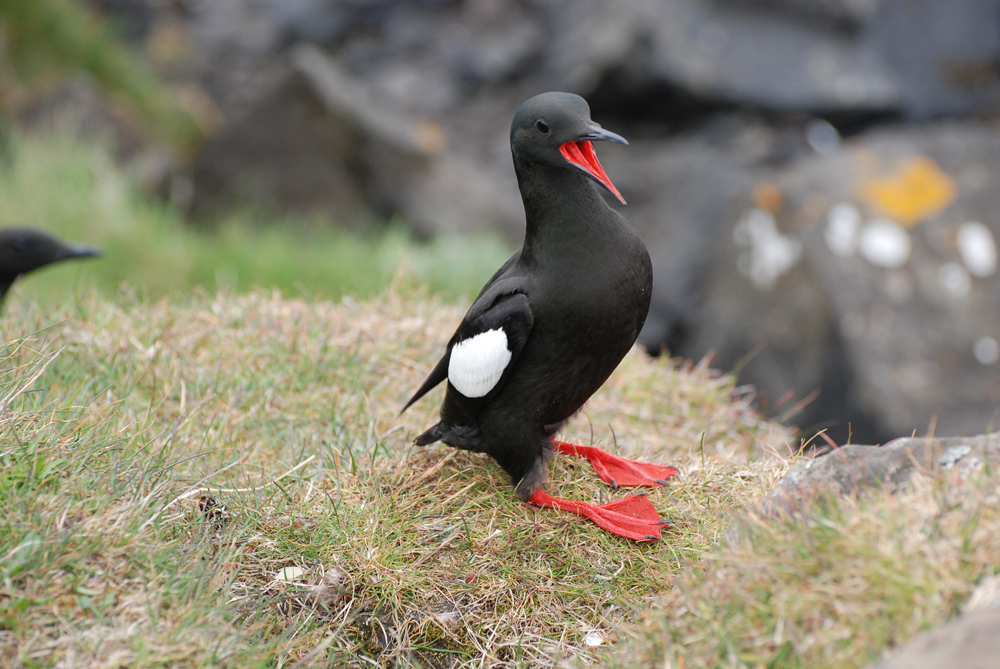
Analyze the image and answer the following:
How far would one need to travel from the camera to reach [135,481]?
2.31 meters

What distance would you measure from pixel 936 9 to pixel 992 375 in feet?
14.5

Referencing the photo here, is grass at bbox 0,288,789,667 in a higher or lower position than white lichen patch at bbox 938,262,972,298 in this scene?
higher

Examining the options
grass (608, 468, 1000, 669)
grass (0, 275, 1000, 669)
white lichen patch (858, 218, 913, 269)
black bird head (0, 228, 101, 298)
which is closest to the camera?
grass (608, 468, 1000, 669)

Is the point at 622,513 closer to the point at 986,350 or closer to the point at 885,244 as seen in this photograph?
the point at 986,350

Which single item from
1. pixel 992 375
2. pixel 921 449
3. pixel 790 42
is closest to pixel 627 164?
pixel 790 42

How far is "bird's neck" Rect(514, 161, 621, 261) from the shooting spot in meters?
2.62

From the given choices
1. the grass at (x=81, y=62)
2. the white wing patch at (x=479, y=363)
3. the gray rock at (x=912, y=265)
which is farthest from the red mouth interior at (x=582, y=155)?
the grass at (x=81, y=62)

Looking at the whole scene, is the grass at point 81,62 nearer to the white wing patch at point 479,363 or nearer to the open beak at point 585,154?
the white wing patch at point 479,363

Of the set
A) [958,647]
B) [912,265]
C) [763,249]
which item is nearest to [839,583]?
[958,647]

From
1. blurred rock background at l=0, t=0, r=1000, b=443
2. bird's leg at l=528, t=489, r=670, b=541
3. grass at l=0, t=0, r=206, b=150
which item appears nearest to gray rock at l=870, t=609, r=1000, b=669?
bird's leg at l=528, t=489, r=670, b=541

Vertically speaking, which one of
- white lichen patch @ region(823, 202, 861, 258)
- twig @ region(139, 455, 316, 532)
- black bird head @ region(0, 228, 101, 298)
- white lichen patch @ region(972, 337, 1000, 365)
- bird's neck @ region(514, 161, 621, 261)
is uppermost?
bird's neck @ region(514, 161, 621, 261)

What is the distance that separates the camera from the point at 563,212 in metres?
2.65

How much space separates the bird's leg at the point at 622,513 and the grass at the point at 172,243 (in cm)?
312

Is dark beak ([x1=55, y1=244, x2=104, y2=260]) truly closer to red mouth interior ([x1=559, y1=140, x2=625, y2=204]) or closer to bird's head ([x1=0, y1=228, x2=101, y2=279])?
bird's head ([x1=0, y1=228, x2=101, y2=279])
